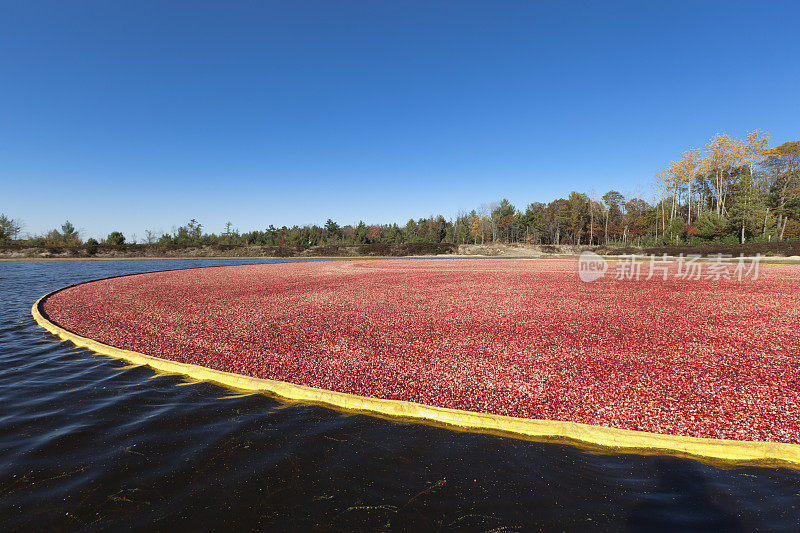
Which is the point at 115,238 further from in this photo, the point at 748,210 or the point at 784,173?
the point at 784,173

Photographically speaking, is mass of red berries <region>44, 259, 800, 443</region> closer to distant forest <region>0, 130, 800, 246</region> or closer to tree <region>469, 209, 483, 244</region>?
distant forest <region>0, 130, 800, 246</region>

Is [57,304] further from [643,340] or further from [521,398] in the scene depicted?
[643,340]

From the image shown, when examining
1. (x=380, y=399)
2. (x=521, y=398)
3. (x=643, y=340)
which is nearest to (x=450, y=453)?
(x=380, y=399)

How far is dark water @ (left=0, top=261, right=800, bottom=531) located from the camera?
2.27 meters

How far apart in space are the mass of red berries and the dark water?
2.53 feet

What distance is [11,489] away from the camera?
2553 millimetres

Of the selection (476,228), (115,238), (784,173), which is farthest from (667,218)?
(115,238)

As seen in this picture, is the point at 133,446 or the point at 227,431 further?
the point at 227,431

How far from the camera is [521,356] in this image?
543 cm

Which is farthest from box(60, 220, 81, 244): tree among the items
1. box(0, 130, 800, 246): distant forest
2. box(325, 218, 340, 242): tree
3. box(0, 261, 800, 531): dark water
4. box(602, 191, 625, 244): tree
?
box(602, 191, 625, 244): tree

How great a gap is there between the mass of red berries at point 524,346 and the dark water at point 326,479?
2.53ft

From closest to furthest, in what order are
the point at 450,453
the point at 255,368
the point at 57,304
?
the point at 450,453
the point at 255,368
the point at 57,304

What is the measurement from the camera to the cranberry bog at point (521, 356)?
3521mm

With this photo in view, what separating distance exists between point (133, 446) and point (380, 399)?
2.49 meters
